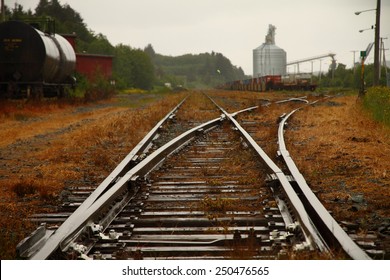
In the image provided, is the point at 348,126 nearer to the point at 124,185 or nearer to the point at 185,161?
the point at 185,161

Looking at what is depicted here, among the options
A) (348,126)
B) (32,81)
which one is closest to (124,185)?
(348,126)

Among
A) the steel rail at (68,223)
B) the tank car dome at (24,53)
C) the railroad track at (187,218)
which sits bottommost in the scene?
the railroad track at (187,218)

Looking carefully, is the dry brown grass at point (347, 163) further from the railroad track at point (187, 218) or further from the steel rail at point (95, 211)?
the steel rail at point (95, 211)

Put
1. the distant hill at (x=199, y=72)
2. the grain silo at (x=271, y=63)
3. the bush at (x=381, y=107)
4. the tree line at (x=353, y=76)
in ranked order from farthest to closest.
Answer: the distant hill at (x=199, y=72), the grain silo at (x=271, y=63), the tree line at (x=353, y=76), the bush at (x=381, y=107)

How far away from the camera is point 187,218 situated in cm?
388

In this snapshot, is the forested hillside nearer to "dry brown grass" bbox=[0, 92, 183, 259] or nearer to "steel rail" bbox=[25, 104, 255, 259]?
"dry brown grass" bbox=[0, 92, 183, 259]

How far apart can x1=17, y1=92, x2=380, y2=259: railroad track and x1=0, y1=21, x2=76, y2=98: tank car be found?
12353mm

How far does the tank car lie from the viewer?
17.1 meters

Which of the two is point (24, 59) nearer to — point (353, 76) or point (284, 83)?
point (353, 76)

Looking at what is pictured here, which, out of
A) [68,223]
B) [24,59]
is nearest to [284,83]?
[24,59]

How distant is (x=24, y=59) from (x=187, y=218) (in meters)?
15.1

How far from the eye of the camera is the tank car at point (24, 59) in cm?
1714

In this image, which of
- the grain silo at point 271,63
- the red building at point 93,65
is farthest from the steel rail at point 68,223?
the grain silo at point 271,63

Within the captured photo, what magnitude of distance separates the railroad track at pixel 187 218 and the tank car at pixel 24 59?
1235 centimetres
